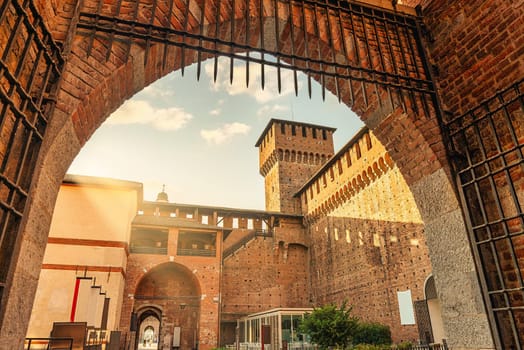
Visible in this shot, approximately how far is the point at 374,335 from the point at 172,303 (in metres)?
11.5

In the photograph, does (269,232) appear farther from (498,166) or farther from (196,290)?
(498,166)

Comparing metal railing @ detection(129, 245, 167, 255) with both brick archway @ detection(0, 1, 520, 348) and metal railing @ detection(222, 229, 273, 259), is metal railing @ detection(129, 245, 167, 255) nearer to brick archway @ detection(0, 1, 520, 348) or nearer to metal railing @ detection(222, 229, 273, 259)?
metal railing @ detection(222, 229, 273, 259)

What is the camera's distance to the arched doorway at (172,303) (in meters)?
19.8

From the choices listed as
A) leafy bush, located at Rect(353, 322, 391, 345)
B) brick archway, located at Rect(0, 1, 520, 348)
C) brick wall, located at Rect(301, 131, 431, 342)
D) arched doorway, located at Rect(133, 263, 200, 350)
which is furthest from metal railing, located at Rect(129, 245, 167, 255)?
brick archway, located at Rect(0, 1, 520, 348)

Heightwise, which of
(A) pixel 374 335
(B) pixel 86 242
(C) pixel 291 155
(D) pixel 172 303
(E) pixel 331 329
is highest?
(C) pixel 291 155

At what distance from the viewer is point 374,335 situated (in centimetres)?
1587

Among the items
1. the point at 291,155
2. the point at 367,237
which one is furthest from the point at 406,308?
the point at 291,155

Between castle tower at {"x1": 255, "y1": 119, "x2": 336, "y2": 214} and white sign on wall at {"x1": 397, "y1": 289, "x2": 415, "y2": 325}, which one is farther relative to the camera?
castle tower at {"x1": 255, "y1": 119, "x2": 336, "y2": 214}

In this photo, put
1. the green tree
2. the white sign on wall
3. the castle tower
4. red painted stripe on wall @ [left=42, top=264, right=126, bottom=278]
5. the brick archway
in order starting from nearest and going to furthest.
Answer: the brick archway, red painted stripe on wall @ [left=42, top=264, right=126, bottom=278], the green tree, the white sign on wall, the castle tower

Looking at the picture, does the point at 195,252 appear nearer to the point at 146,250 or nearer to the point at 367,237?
the point at 146,250

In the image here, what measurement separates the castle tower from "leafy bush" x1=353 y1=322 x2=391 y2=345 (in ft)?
42.8

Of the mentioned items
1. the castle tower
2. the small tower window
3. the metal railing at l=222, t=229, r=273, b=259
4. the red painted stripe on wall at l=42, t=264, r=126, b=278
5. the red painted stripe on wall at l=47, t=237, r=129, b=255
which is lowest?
the red painted stripe on wall at l=42, t=264, r=126, b=278

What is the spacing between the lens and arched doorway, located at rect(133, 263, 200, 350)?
1975 centimetres

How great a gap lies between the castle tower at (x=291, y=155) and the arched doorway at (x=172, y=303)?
33.8ft
